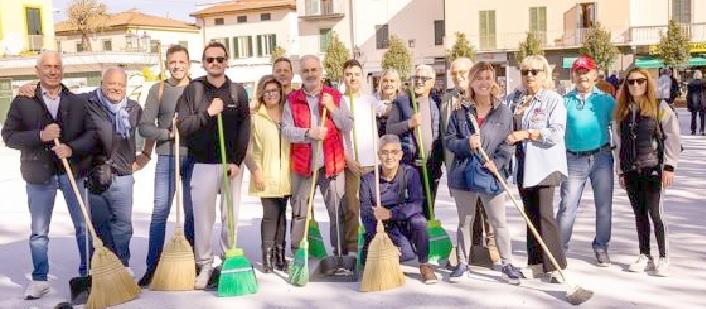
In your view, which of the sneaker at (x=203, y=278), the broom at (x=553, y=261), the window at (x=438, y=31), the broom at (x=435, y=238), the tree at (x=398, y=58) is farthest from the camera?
the window at (x=438, y=31)

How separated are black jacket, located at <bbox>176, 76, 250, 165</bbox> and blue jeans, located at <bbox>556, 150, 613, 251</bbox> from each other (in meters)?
2.36

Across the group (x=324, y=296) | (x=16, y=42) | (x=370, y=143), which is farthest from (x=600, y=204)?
(x=16, y=42)

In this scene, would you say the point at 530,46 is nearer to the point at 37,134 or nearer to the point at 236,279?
the point at 236,279

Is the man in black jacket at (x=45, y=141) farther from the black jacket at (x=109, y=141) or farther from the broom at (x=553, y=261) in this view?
the broom at (x=553, y=261)

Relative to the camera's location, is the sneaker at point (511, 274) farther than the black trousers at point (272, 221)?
No

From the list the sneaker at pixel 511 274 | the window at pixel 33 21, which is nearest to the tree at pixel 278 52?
the window at pixel 33 21

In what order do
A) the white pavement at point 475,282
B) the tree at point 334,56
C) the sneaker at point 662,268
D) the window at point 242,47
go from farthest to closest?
the window at point 242,47, the tree at point 334,56, the sneaker at point 662,268, the white pavement at point 475,282

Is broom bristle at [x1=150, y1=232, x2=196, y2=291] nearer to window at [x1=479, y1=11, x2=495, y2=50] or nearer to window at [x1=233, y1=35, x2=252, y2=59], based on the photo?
window at [x1=479, y1=11, x2=495, y2=50]

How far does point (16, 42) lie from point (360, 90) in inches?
1304

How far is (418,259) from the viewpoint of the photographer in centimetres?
534

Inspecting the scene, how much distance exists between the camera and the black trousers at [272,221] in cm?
555

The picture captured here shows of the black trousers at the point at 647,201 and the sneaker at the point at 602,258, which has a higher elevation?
the black trousers at the point at 647,201

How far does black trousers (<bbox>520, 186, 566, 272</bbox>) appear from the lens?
501 cm

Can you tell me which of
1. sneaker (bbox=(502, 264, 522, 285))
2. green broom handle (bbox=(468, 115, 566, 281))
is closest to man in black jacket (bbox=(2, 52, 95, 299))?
green broom handle (bbox=(468, 115, 566, 281))
